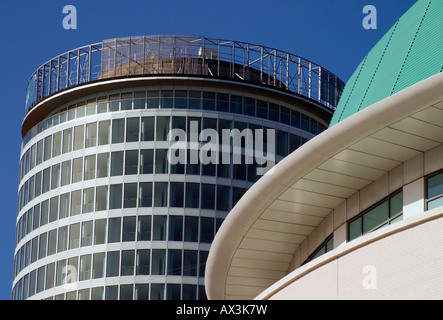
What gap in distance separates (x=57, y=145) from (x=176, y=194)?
11477 mm

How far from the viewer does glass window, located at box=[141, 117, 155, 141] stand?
7750 cm

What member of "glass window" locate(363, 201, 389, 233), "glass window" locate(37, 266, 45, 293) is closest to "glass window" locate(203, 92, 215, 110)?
"glass window" locate(37, 266, 45, 293)

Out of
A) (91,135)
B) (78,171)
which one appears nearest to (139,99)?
(91,135)

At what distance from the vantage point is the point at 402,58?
97.8 ft

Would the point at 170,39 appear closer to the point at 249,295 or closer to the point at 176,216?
the point at 176,216

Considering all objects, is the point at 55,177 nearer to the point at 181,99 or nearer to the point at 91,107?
the point at 91,107

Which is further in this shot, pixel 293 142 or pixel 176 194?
pixel 293 142

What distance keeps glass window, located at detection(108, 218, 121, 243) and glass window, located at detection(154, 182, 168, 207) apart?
327 cm

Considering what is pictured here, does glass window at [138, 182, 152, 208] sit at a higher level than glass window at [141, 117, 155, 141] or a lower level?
lower

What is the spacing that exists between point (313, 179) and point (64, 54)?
56.6 metres

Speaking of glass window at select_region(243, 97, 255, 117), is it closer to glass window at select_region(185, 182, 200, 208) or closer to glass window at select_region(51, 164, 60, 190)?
glass window at select_region(185, 182, 200, 208)

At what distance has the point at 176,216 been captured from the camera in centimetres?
7550
